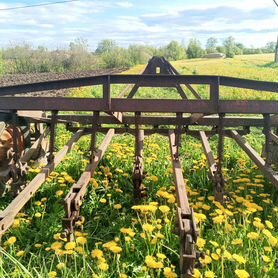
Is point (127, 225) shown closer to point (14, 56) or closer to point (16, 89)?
point (16, 89)

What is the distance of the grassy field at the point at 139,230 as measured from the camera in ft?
8.88

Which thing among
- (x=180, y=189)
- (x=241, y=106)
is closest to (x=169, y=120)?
(x=241, y=106)

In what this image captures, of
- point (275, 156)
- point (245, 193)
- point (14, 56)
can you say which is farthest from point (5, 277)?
point (14, 56)

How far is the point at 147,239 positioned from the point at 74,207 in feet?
2.14

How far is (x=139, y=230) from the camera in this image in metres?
3.43

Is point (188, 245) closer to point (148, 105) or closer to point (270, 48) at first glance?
point (148, 105)

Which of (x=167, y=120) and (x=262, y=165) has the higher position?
(x=167, y=120)

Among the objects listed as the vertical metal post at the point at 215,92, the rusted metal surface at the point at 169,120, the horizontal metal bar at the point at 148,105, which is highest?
the vertical metal post at the point at 215,92

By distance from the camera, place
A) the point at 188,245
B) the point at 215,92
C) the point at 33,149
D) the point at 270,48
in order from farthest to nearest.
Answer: the point at 270,48 → the point at 33,149 → the point at 215,92 → the point at 188,245

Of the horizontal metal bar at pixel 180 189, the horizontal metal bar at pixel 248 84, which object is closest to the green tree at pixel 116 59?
the horizontal metal bar at pixel 180 189

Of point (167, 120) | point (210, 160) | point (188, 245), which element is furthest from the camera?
point (167, 120)

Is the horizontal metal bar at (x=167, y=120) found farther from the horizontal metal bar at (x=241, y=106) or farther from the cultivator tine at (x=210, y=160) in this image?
the horizontal metal bar at (x=241, y=106)

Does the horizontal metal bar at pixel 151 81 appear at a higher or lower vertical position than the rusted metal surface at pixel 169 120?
higher

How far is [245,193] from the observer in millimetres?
4438
